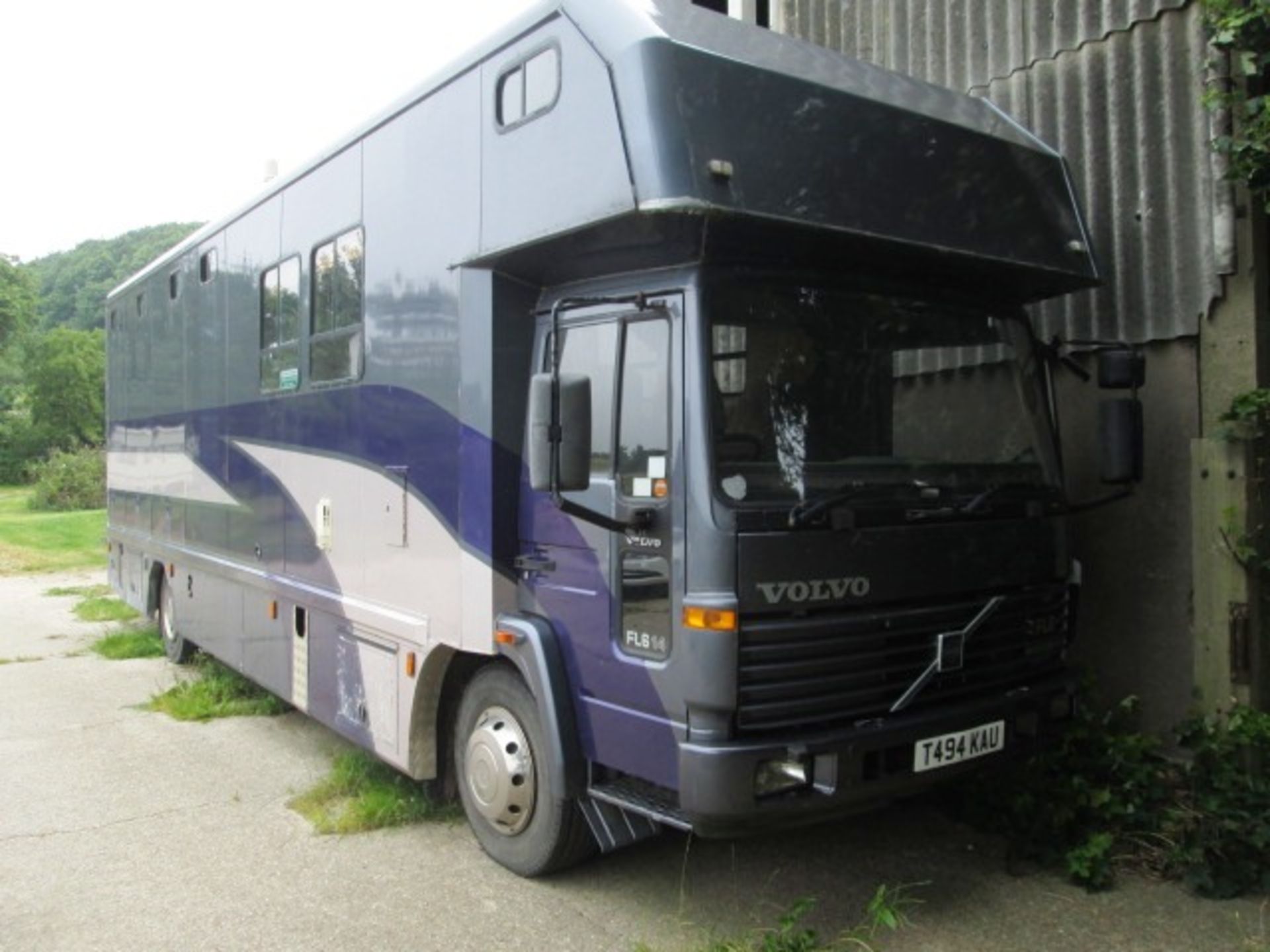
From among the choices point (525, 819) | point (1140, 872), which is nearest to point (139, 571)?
point (525, 819)

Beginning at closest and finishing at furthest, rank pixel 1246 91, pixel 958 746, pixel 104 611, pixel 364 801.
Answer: pixel 958 746
pixel 1246 91
pixel 364 801
pixel 104 611

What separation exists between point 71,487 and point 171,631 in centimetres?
3268

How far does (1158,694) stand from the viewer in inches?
206

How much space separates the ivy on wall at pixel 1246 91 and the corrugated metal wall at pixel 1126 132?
23cm

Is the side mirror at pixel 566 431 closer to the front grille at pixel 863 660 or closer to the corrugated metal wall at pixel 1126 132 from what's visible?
the front grille at pixel 863 660

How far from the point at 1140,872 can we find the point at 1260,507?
173cm

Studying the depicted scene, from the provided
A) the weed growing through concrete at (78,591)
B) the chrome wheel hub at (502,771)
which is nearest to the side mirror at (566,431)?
the chrome wheel hub at (502,771)

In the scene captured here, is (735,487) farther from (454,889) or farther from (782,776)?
(454,889)

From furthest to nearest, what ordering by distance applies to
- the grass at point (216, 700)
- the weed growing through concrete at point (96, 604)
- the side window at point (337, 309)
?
the weed growing through concrete at point (96, 604) < the grass at point (216, 700) < the side window at point (337, 309)

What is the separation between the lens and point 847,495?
372 centimetres

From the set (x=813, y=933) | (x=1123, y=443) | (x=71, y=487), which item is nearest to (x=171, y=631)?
(x=813, y=933)

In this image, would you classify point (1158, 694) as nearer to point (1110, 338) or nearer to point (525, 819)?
point (1110, 338)

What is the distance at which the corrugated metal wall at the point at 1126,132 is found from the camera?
5.02m

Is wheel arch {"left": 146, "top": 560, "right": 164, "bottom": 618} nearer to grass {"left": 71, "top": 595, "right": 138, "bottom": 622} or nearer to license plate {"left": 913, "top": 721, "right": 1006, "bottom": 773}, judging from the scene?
grass {"left": 71, "top": 595, "right": 138, "bottom": 622}
